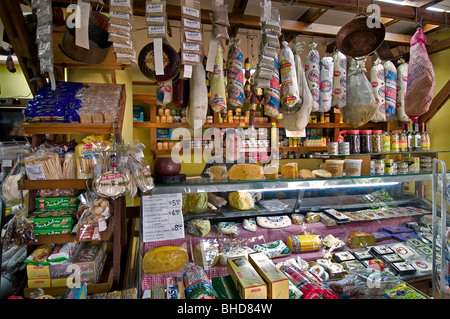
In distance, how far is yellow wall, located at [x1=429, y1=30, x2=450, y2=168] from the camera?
175 inches

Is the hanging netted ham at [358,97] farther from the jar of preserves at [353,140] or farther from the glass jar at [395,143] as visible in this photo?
the glass jar at [395,143]

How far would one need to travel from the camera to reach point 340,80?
8.05ft

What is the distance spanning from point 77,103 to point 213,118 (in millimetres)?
3768

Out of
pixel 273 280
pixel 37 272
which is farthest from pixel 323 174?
pixel 37 272

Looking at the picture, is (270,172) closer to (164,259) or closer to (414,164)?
(164,259)

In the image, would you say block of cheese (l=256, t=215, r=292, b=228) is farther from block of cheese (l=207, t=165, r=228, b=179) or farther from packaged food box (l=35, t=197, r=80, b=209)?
packaged food box (l=35, t=197, r=80, b=209)

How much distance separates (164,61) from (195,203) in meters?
1.12

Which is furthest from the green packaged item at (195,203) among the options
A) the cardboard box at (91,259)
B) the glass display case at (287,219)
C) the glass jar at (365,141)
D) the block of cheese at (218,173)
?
the glass jar at (365,141)

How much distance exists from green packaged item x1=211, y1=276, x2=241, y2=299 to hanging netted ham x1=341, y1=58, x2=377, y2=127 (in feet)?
6.57

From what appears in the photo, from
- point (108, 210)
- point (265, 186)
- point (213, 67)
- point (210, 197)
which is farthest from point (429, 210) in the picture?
point (108, 210)

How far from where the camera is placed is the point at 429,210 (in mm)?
2254

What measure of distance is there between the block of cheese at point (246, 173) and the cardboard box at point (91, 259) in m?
1.02

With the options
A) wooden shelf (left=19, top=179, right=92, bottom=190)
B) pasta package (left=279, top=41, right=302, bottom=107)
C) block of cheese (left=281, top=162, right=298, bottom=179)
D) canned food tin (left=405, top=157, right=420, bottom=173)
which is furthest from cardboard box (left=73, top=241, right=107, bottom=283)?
canned food tin (left=405, top=157, right=420, bottom=173)

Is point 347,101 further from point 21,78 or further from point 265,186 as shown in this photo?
point 21,78
